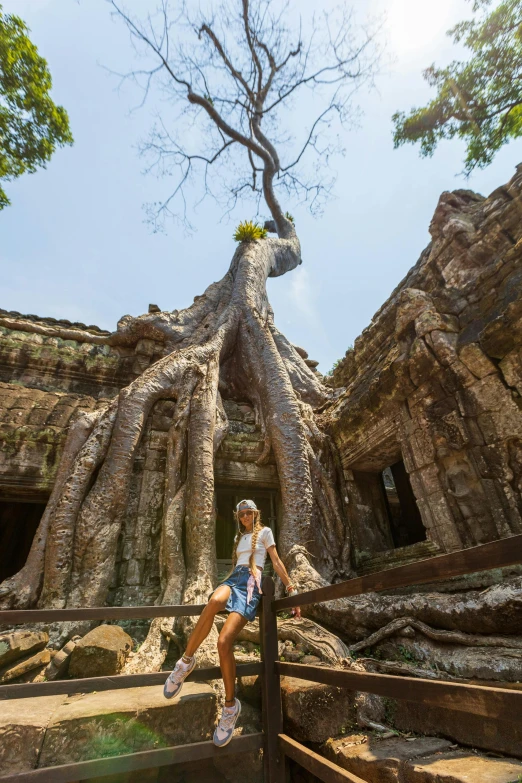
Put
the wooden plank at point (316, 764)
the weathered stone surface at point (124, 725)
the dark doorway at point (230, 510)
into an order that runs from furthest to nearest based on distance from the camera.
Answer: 1. the dark doorway at point (230, 510)
2. the weathered stone surface at point (124, 725)
3. the wooden plank at point (316, 764)

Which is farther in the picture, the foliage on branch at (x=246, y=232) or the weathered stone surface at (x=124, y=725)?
the foliage on branch at (x=246, y=232)

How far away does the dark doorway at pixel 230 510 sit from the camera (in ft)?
17.4

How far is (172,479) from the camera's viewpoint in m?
4.48

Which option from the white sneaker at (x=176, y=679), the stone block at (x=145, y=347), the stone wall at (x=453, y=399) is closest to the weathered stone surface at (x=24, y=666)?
the white sneaker at (x=176, y=679)

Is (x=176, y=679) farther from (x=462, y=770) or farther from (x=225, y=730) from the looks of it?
(x=462, y=770)

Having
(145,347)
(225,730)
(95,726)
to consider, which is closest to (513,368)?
(225,730)

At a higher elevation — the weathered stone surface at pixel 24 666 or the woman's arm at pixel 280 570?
the woman's arm at pixel 280 570

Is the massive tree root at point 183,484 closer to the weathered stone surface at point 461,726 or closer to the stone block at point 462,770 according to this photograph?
the weathered stone surface at point 461,726

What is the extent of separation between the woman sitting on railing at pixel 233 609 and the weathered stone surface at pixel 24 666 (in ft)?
6.02

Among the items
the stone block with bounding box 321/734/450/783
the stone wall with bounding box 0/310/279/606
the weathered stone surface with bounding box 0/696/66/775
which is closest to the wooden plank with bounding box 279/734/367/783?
the stone block with bounding box 321/734/450/783

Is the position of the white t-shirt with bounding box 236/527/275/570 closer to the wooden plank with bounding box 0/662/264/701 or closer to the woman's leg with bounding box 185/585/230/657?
the woman's leg with bounding box 185/585/230/657

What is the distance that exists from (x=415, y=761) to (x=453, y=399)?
2.94 meters

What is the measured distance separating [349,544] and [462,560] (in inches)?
155

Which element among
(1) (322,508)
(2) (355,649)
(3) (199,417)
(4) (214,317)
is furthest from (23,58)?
(2) (355,649)
